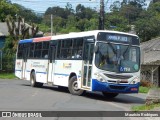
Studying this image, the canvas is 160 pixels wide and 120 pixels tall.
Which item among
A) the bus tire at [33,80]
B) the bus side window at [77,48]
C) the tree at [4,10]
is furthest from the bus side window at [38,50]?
the tree at [4,10]

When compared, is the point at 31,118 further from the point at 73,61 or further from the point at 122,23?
the point at 122,23

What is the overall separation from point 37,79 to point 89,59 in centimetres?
735

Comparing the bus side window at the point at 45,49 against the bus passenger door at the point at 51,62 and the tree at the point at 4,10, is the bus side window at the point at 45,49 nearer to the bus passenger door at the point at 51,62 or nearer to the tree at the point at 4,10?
the bus passenger door at the point at 51,62

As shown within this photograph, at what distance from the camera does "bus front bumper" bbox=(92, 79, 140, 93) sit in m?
19.6

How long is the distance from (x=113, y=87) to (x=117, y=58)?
1338 mm

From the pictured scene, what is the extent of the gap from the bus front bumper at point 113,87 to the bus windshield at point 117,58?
661mm

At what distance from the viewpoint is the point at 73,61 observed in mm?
21891

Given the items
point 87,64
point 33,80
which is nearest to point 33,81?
point 33,80

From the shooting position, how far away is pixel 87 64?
2045cm

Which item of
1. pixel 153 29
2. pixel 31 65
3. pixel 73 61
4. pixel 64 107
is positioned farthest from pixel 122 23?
pixel 64 107

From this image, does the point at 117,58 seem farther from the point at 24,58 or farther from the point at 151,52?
the point at 151,52

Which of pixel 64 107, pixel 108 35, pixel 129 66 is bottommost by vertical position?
pixel 64 107

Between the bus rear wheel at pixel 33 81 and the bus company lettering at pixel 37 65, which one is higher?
the bus company lettering at pixel 37 65

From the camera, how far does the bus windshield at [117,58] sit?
1983cm
